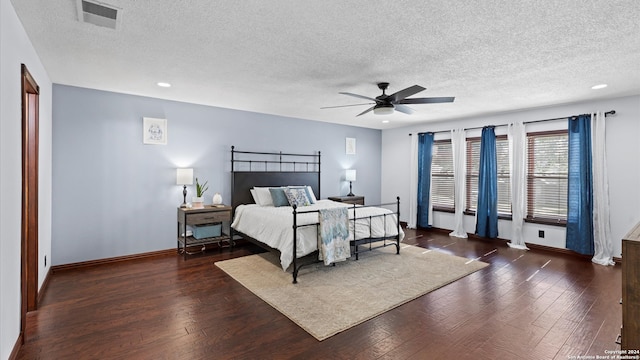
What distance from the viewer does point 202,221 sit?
4.70 meters

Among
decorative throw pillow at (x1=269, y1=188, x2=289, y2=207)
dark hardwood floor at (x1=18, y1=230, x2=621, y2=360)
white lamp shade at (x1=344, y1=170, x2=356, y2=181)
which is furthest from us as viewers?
white lamp shade at (x1=344, y1=170, x2=356, y2=181)

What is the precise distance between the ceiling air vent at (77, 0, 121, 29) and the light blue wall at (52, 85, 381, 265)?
2.45 m

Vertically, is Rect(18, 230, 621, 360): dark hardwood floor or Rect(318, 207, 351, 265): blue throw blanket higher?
Rect(318, 207, 351, 265): blue throw blanket

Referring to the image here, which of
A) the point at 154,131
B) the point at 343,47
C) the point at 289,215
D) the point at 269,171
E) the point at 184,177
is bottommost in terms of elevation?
the point at 289,215

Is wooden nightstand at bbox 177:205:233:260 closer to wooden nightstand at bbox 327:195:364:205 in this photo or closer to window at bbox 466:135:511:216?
wooden nightstand at bbox 327:195:364:205

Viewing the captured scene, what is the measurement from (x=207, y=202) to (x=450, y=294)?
4046 mm

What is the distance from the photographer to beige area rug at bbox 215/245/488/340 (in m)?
2.89

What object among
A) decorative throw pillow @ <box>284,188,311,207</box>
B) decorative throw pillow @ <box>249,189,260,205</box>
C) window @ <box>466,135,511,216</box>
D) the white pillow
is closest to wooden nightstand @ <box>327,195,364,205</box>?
decorative throw pillow @ <box>284,188,311,207</box>

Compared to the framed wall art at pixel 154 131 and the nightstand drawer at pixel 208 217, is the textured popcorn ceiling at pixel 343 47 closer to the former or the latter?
the framed wall art at pixel 154 131

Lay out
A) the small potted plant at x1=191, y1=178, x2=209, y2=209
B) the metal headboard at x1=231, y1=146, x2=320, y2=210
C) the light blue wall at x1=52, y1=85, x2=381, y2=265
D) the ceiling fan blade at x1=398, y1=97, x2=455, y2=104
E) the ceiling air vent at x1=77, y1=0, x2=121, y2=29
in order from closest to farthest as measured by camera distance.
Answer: the ceiling air vent at x1=77, y1=0, x2=121, y2=29 → the ceiling fan blade at x1=398, y1=97, x2=455, y2=104 → the light blue wall at x1=52, y1=85, x2=381, y2=265 → the small potted plant at x1=191, y1=178, x2=209, y2=209 → the metal headboard at x1=231, y1=146, x2=320, y2=210

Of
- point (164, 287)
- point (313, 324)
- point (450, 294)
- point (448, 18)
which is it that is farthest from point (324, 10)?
point (164, 287)

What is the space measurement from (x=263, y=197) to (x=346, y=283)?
2.44m

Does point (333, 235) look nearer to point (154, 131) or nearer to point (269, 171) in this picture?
point (269, 171)

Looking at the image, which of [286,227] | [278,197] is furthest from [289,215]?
[278,197]
